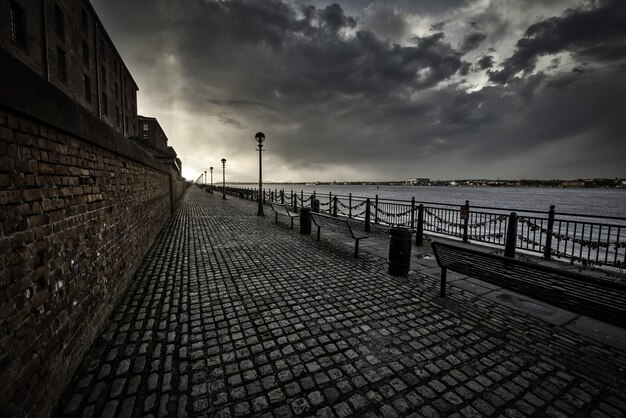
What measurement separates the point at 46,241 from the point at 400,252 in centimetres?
492

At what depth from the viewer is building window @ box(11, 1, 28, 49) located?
18.4 meters

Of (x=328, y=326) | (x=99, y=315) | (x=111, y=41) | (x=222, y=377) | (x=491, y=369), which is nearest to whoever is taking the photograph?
(x=222, y=377)

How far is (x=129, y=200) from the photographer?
503 centimetres

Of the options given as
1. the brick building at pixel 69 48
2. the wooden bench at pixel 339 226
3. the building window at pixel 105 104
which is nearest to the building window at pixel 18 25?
the brick building at pixel 69 48

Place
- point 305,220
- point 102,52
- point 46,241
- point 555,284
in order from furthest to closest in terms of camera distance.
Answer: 1. point 102,52
2. point 305,220
3. point 555,284
4. point 46,241

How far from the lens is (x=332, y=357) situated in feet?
9.18

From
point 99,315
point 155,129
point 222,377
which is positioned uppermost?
point 155,129

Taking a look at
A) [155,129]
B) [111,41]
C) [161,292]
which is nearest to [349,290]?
[161,292]

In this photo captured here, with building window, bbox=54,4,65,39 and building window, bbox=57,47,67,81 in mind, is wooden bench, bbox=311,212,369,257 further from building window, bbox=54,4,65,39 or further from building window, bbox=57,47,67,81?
building window, bbox=54,4,65,39

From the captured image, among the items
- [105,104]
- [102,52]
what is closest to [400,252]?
[105,104]

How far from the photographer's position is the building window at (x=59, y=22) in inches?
889

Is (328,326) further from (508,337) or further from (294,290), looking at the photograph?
(508,337)

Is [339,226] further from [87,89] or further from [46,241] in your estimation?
[87,89]

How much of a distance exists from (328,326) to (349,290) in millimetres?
1220
